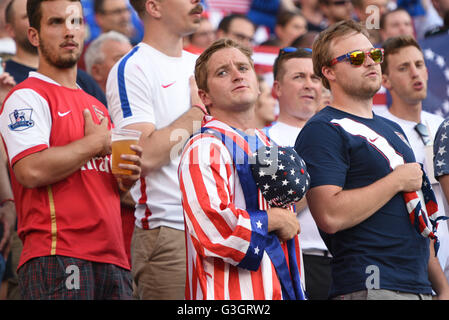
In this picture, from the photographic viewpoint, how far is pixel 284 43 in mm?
8797

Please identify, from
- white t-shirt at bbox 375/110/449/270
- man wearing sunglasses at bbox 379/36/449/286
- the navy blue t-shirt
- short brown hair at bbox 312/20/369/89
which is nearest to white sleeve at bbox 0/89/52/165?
the navy blue t-shirt

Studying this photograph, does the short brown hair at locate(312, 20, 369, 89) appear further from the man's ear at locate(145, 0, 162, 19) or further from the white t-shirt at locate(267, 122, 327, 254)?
the man's ear at locate(145, 0, 162, 19)

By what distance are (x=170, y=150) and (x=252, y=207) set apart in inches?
32.3

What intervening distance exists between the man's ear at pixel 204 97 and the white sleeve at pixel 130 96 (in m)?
0.39

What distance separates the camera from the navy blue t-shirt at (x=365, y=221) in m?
3.55

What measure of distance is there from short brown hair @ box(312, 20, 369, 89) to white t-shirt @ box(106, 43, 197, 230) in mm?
791

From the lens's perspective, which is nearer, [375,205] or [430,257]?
[375,205]

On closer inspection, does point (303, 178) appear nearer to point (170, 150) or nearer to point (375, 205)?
point (375, 205)

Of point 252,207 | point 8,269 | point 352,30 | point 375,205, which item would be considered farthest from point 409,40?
point 8,269

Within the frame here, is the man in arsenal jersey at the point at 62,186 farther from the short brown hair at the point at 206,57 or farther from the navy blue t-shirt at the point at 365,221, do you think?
the navy blue t-shirt at the point at 365,221

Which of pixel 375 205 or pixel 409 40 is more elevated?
pixel 409 40

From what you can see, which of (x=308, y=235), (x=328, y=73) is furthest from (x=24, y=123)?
(x=308, y=235)

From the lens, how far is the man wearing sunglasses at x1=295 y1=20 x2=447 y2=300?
354 cm

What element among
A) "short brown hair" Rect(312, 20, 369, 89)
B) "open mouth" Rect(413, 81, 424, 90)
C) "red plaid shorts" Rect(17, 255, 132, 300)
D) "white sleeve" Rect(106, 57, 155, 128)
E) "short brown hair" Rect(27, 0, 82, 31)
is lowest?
"red plaid shorts" Rect(17, 255, 132, 300)
